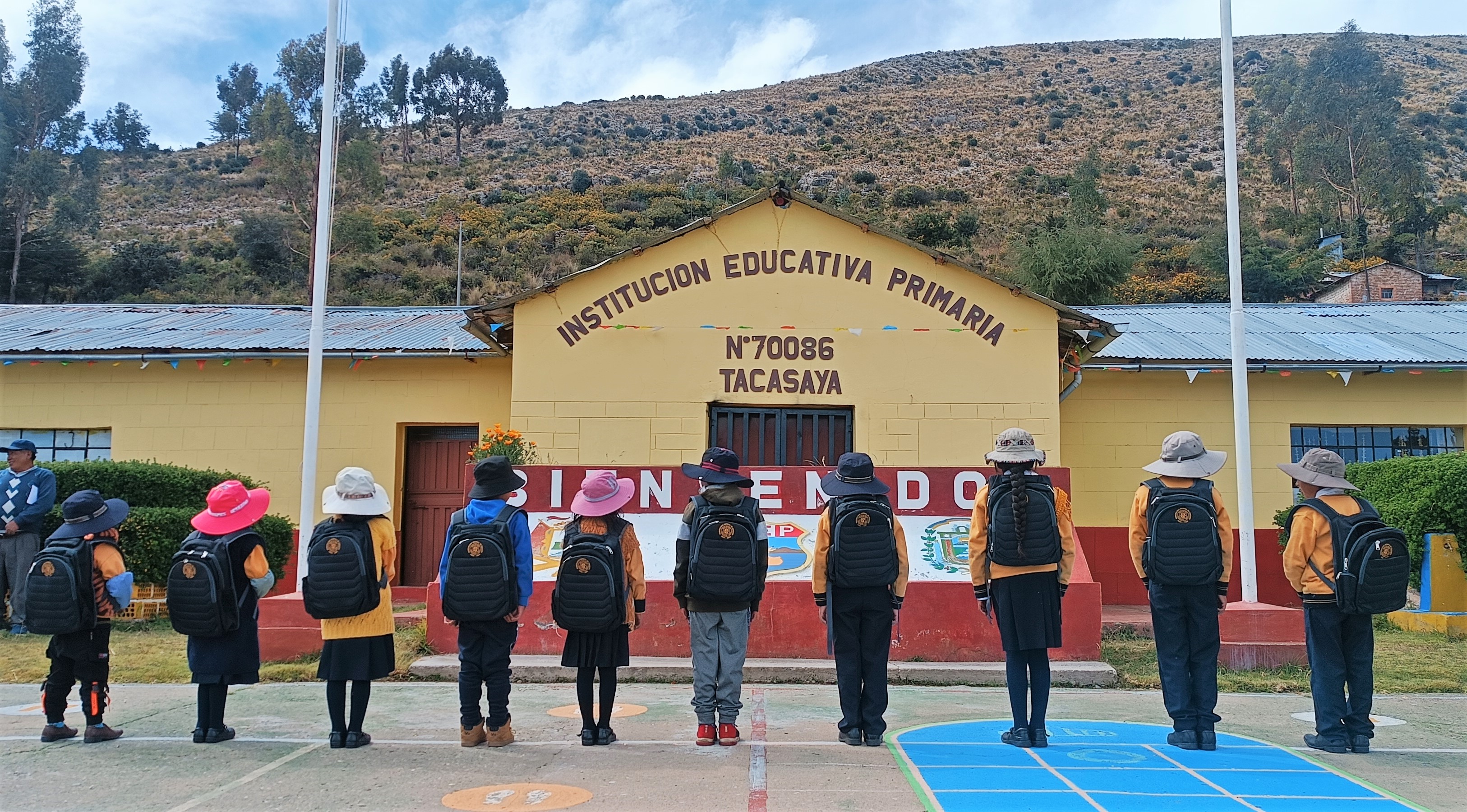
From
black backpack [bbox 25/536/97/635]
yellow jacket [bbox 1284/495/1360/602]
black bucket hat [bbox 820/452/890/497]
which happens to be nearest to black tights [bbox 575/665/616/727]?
black bucket hat [bbox 820/452/890/497]

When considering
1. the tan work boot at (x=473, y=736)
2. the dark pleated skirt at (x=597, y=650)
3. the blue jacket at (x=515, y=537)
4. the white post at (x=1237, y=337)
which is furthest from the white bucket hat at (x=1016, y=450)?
the white post at (x=1237, y=337)

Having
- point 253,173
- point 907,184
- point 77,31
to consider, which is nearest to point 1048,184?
point 907,184

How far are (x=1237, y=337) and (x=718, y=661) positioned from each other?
22.7ft

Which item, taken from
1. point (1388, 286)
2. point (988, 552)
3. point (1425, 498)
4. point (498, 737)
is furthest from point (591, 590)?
point (1388, 286)

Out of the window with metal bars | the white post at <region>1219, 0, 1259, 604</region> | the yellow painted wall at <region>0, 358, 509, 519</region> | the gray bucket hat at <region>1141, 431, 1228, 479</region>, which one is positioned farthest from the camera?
the yellow painted wall at <region>0, 358, 509, 519</region>

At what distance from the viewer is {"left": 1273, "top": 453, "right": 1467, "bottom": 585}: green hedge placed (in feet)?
35.4

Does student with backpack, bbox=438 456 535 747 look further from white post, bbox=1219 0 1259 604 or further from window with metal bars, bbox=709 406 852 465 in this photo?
white post, bbox=1219 0 1259 604

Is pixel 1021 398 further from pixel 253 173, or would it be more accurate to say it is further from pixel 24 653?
pixel 253 173

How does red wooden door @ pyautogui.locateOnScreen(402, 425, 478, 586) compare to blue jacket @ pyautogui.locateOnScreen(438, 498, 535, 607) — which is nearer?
blue jacket @ pyautogui.locateOnScreen(438, 498, 535, 607)

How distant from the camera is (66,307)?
17.7 metres

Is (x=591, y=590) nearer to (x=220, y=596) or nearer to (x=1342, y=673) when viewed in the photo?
(x=220, y=596)

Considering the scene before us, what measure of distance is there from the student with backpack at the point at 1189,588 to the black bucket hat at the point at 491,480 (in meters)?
3.79

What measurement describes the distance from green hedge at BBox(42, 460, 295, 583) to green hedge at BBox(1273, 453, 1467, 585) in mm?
11015

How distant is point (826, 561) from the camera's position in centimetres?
636
